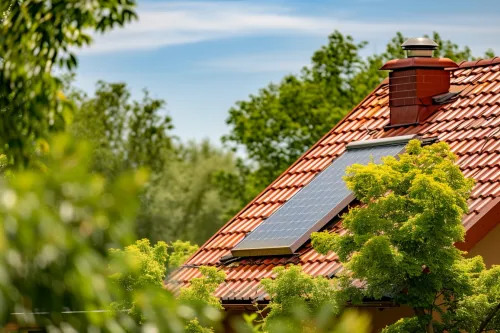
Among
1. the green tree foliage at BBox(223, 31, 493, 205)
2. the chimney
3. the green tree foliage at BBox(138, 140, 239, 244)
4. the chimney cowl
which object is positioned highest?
the green tree foliage at BBox(138, 140, 239, 244)

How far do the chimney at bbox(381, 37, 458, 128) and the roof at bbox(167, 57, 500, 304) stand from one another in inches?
7.6

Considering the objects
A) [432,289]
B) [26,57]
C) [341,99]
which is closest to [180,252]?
[432,289]

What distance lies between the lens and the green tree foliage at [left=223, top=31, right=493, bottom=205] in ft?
165

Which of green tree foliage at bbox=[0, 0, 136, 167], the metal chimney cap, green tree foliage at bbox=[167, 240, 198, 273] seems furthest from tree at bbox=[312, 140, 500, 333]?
green tree foliage at bbox=[167, 240, 198, 273]

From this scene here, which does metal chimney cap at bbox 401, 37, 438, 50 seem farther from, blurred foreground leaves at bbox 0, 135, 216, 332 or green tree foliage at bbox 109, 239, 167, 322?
blurred foreground leaves at bbox 0, 135, 216, 332

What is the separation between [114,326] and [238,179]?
4960 centimetres

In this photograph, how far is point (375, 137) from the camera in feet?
59.4

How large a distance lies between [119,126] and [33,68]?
218 ft

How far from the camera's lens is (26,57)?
7738mm

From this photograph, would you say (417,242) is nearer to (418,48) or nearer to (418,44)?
(418,44)

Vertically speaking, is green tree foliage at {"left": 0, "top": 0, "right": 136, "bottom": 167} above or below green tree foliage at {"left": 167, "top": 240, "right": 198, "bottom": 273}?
below

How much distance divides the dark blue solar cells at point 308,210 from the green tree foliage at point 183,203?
5762cm

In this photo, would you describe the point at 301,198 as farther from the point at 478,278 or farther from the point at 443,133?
the point at 478,278

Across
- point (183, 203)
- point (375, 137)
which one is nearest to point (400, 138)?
point (375, 137)
